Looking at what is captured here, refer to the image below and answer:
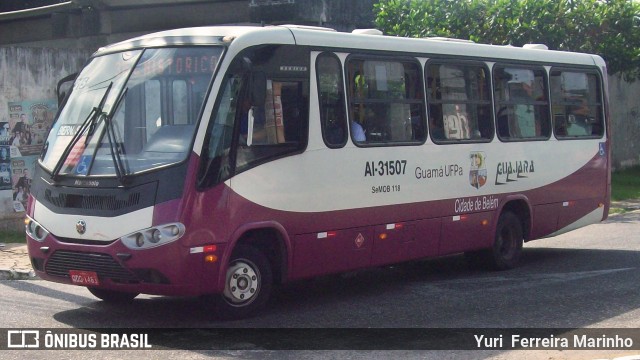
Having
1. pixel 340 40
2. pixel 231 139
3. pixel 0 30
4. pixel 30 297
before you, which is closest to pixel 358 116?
pixel 340 40

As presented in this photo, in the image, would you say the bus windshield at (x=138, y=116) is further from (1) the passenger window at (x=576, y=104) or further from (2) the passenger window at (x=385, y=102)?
(1) the passenger window at (x=576, y=104)

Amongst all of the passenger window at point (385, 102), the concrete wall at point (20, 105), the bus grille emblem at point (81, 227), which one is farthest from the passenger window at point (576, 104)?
the concrete wall at point (20, 105)

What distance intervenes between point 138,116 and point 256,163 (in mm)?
1204

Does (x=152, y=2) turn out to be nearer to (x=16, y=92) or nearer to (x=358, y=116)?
(x=16, y=92)

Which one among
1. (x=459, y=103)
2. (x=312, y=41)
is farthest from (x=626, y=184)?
(x=312, y=41)

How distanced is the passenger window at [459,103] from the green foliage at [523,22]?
782 cm

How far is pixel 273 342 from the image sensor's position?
830cm

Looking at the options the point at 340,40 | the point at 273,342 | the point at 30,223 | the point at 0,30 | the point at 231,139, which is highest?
the point at 0,30

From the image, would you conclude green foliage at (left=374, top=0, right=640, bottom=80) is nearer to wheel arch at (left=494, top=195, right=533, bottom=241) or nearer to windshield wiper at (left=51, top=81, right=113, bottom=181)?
wheel arch at (left=494, top=195, right=533, bottom=241)

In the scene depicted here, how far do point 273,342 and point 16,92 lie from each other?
9.39m

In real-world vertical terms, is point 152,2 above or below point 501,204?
above

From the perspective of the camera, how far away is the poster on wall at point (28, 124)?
15.9 metres

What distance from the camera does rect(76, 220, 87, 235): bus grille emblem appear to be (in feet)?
29.2

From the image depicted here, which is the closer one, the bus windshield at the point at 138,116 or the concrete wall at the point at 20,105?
the bus windshield at the point at 138,116
